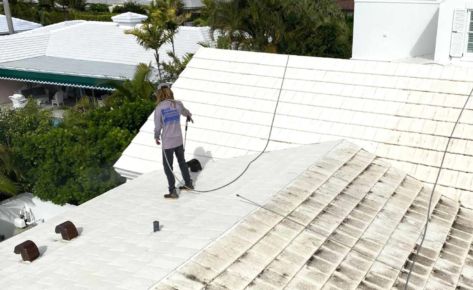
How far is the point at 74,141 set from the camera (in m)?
16.0

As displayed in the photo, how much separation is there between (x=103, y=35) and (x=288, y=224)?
27253 mm

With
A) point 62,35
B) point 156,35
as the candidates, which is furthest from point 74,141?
point 62,35

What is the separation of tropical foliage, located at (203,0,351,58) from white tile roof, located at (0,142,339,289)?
536 inches

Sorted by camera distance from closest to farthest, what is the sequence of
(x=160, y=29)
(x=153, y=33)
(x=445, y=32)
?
(x=445, y=32), (x=153, y=33), (x=160, y=29)

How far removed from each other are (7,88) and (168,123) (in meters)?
26.8

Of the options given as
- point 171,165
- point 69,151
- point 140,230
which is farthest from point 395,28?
point 140,230

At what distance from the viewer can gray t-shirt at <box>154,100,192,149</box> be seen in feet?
27.0

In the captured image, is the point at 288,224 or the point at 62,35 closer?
the point at 288,224

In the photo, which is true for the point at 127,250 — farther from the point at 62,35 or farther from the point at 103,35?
the point at 62,35

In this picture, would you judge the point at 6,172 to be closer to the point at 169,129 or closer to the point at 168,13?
the point at 168,13

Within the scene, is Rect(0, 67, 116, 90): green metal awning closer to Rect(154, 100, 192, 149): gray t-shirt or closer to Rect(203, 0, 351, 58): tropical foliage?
Rect(203, 0, 351, 58): tropical foliage

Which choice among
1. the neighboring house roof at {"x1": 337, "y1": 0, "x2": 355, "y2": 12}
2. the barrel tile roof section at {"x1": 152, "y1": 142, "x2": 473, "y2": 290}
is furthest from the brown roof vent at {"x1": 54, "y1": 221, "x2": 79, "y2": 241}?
the neighboring house roof at {"x1": 337, "y1": 0, "x2": 355, "y2": 12}

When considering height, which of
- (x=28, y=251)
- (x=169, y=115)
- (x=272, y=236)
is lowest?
(x=28, y=251)

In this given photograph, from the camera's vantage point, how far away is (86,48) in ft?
103
